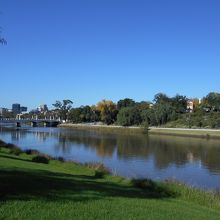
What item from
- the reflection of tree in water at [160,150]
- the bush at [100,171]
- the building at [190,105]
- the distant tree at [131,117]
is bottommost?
the reflection of tree in water at [160,150]

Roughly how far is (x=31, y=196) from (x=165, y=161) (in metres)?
39.2

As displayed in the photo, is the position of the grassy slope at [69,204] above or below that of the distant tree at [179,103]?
below

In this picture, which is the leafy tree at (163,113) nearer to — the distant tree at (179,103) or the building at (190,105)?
the distant tree at (179,103)

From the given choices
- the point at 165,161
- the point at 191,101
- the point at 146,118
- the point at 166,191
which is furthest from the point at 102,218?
the point at 191,101

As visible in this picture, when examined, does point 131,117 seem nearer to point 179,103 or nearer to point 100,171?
point 179,103

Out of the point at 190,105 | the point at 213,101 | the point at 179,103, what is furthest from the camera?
the point at 190,105

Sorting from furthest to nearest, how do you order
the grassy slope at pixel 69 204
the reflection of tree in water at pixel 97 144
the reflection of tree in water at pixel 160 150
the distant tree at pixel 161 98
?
1. the distant tree at pixel 161 98
2. the reflection of tree in water at pixel 97 144
3. the reflection of tree in water at pixel 160 150
4. the grassy slope at pixel 69 204

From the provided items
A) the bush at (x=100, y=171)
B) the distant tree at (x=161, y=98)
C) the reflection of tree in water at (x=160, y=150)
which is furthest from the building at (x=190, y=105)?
the bush at (x=100, y=171)

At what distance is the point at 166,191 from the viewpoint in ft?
61.0

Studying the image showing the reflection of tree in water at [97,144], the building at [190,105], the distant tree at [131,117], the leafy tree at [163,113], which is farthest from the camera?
the building at [190,105]

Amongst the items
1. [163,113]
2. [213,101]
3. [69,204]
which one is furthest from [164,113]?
[69,204]

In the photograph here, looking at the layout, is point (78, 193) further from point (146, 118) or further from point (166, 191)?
point (146, 118)

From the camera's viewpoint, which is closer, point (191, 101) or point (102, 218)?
point (102, 218)

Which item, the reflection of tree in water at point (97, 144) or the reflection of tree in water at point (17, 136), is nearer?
the reflection of tree in water at point (97, 144)
